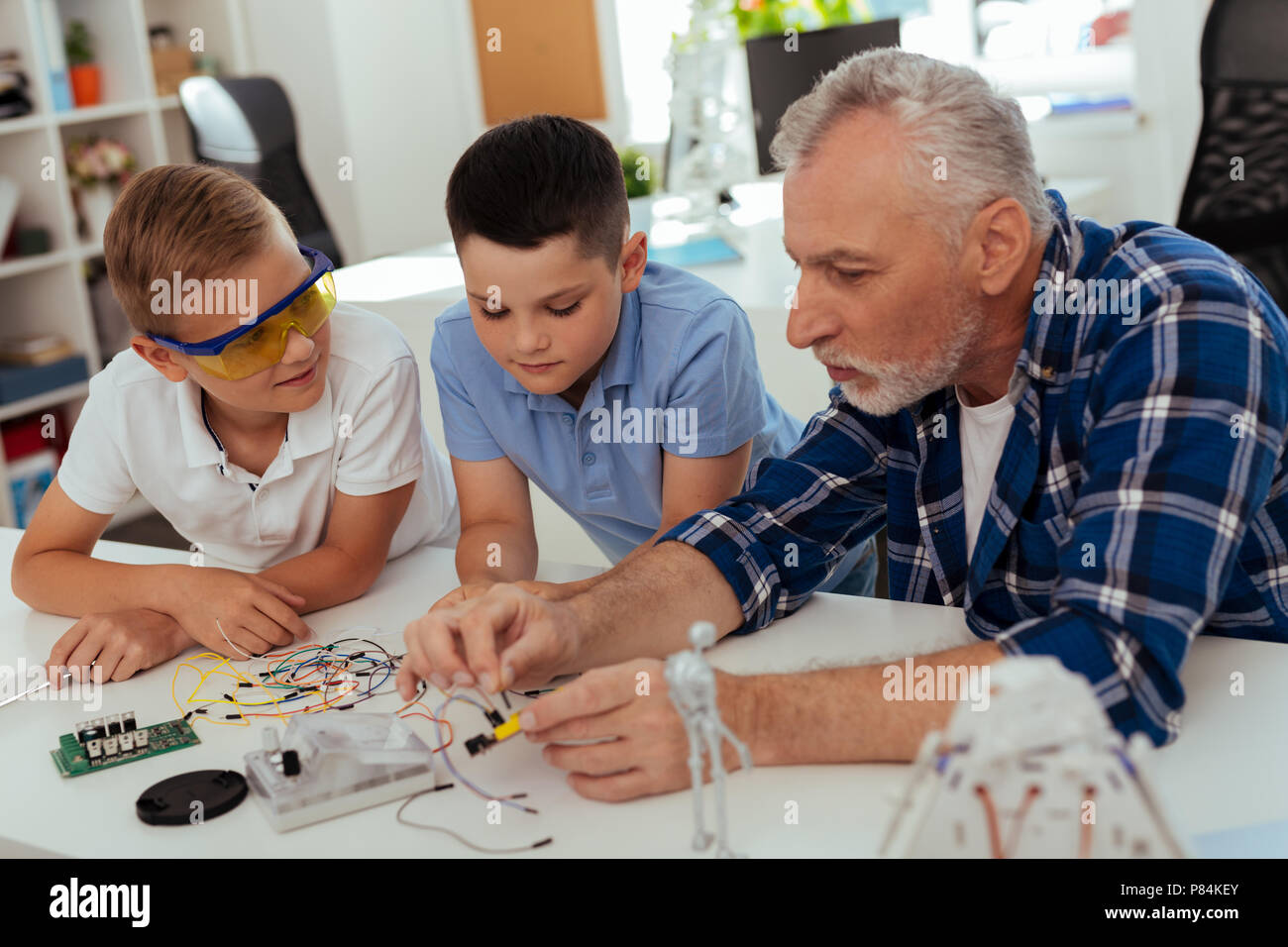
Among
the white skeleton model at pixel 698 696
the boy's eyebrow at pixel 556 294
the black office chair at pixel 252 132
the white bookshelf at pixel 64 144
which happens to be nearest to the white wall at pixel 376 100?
the white bookshelf at pixel 64 144

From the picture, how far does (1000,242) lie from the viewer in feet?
3.93

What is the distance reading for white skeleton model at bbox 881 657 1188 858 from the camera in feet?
2.23

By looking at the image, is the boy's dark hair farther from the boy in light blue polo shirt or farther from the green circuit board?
the green circuit board

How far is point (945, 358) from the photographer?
4.11 feet

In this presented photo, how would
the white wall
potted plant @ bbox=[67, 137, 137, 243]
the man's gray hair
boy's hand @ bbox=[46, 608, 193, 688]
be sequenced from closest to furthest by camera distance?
the man's gray hair, boy's hand @ bbox=[46, 608, 193, 688], potted plant @ bbox=[67, 137, 137, 243], the white wall

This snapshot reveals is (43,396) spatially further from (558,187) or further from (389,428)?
(558,187)

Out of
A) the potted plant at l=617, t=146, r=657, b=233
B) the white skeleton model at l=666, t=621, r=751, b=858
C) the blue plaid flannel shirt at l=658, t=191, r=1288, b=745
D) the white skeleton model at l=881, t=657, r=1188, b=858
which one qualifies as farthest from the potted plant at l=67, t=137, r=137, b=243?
the white skeleton model at l=881, t=657, r=1188, b=858

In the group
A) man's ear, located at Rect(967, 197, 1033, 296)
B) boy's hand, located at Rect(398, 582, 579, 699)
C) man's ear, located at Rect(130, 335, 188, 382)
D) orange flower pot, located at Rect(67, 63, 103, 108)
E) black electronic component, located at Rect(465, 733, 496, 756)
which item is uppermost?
orange flower pot, located at Rect(67, 63, 103, 108)

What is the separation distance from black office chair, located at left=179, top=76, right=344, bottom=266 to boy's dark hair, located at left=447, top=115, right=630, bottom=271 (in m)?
2.16

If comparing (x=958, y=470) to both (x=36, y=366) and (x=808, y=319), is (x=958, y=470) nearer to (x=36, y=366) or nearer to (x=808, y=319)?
(x=808, y=319)

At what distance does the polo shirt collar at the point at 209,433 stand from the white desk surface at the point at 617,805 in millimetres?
391

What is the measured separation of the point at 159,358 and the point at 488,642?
0.67 meters

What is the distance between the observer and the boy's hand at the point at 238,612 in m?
1.36
